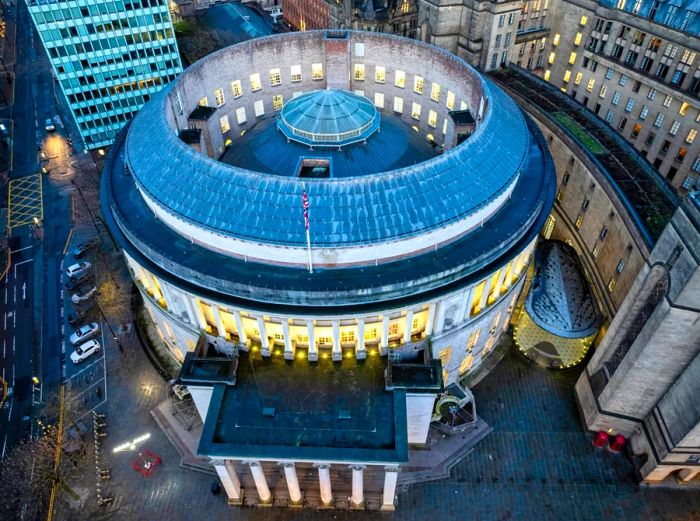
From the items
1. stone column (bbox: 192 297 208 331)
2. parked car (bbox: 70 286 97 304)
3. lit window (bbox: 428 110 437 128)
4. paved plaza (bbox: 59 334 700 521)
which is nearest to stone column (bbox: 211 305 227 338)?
stone column (bbox: 192 297 208 331)

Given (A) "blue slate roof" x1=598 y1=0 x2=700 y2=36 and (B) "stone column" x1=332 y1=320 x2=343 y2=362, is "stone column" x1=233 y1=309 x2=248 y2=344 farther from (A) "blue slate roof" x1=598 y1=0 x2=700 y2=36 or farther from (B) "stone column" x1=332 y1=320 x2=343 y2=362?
(A) "blue slate roof" x1=598 y1=0 x2=700 y2=36

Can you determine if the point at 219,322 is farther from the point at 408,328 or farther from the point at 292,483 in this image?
the point at 408,328

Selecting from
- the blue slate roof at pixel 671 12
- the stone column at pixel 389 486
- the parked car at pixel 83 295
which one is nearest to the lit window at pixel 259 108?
the parked car at pixel 83 295

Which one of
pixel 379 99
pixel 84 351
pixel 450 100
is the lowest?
pixel 84 351

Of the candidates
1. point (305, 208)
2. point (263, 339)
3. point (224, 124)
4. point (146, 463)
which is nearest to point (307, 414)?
point (263, 339)

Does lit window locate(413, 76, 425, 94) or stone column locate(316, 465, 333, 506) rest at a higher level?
lit window locate(413, 76, 425, 94)

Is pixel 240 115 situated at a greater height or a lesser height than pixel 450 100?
lesser

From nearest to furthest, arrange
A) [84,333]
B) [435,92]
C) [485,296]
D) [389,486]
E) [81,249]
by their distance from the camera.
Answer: [389,486]
[485,296]
[84,333]
[435,92]
[81,249]

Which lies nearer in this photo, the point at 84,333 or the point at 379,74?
the point at 84,333
